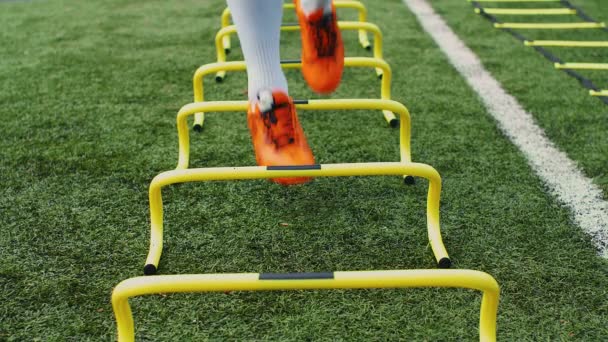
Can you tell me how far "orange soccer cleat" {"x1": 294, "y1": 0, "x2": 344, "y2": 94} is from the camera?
6.88 feet

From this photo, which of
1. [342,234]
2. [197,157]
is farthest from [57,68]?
[342,234]

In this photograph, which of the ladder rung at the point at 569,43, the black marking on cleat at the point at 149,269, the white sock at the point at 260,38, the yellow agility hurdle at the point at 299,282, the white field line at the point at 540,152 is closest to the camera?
the yellow agility hurdle at the point at 299,282

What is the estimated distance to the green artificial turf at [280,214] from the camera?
1.50 m

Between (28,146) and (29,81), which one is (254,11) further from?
(29,81)

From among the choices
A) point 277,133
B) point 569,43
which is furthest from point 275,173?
point 569,43

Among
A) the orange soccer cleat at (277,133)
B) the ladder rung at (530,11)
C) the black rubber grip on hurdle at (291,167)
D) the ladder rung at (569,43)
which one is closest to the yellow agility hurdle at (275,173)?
the black rubber grip on hurdle at (291,167)

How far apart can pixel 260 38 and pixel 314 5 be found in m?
0.36

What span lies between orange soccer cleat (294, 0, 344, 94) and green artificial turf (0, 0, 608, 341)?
0.32m

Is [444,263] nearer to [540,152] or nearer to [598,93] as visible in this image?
[540,152]

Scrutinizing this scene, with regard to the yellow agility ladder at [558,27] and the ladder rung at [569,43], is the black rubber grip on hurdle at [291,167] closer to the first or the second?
the yellow agility ladder at [558,27]

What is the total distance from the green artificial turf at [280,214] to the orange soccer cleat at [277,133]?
24 centimetres

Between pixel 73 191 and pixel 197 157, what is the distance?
47 cm

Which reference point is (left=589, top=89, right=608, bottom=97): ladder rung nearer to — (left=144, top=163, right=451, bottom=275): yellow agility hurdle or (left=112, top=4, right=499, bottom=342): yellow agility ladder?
(left=112, top=4, right=499, bottom=342): yellow agility ladder

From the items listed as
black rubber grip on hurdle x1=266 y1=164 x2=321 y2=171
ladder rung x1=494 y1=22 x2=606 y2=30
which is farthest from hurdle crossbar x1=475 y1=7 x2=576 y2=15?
black rubber grip on hurdle x1=266 y1=164 x2=321 y2=171
